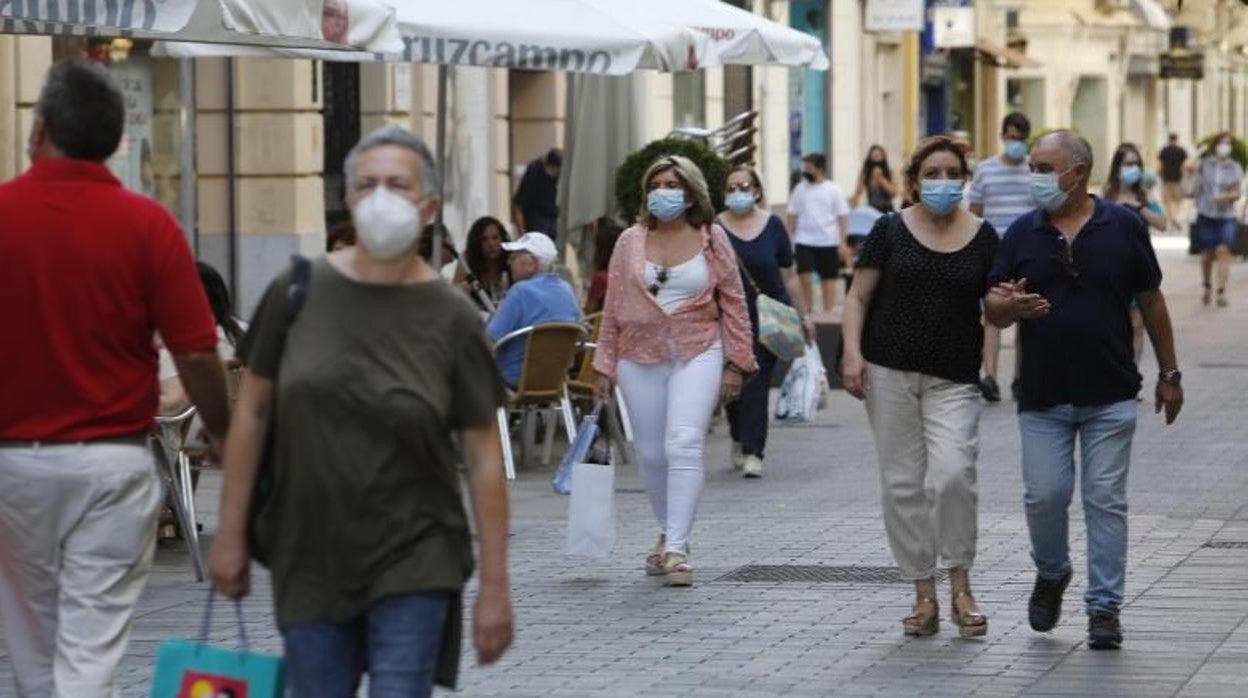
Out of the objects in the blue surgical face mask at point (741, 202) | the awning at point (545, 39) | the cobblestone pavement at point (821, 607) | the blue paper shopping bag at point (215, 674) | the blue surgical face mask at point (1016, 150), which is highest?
the awning at point (545, 39)

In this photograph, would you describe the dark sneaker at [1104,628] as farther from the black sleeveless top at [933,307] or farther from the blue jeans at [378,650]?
the blue jeans at [378,650]

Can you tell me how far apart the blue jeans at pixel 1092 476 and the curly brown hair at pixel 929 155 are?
94 cm

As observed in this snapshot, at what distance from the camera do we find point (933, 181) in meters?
9.91

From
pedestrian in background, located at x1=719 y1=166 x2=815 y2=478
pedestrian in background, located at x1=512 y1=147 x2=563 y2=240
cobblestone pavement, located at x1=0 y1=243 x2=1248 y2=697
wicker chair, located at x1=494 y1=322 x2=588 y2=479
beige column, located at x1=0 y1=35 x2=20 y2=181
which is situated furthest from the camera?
pedestrian in background, located at x1=512 y1=147 x2=563 y2=240

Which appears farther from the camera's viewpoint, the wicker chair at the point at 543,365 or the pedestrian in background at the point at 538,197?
the pedestrian in background at the point at 538,197

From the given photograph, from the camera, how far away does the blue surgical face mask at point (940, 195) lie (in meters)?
9.91

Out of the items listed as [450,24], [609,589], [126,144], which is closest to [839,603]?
[609,589]

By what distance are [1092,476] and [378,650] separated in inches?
173

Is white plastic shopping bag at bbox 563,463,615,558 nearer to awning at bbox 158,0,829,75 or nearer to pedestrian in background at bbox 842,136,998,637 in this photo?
pedestrian in background at bbox 842,136,998,637

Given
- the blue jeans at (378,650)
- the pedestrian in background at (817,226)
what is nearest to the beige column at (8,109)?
the pedestrian in background at (817,226)

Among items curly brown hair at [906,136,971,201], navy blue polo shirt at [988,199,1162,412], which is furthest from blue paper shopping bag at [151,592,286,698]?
Result: curly brown hair at [906,136,971,201]

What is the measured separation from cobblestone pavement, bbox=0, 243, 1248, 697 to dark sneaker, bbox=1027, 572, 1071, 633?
0.23 feet

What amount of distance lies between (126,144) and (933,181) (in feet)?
37.8

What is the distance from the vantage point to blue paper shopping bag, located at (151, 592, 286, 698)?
5.63m
